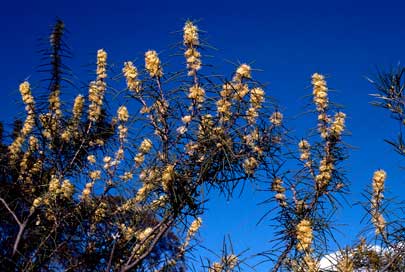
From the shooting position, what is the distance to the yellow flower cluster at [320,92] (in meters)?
3.43

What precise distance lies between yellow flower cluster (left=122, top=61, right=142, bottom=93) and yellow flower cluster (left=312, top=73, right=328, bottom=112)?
120 centimetres

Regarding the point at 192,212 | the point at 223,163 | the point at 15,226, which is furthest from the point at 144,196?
the point at 15,226

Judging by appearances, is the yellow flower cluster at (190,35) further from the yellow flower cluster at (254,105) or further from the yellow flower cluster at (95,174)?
the yellow flower cluster at (95,174)

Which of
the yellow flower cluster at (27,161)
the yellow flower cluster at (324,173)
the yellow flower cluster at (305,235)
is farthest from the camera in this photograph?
the yellow flower cluster at (27,161)

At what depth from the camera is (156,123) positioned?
3.09 m

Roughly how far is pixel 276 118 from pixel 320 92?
46 centimetres

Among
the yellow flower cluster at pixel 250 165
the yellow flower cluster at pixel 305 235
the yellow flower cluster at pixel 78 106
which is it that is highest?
the yellow flower cluster at pixel 78 106

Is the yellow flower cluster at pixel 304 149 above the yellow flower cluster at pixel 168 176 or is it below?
above

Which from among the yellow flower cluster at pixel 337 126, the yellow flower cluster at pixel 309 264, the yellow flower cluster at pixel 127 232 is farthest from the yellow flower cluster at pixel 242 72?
the yellow flower cluster at pixel 127 232

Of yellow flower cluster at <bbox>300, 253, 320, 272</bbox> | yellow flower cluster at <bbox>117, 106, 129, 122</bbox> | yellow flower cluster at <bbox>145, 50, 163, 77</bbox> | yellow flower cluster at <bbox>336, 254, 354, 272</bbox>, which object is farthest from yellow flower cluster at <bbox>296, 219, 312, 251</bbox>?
yellow flower cluster at <bbox>117, 106, 129, 122</bbox>

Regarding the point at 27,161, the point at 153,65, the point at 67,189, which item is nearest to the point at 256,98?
the point at 153,65

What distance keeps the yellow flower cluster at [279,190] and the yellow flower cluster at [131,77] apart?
3.48 ft

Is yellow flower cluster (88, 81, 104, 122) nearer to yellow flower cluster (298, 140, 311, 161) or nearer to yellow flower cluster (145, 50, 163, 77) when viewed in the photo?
yellow flower cluster (145, 50, 163, 77)

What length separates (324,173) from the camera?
3318 mm
